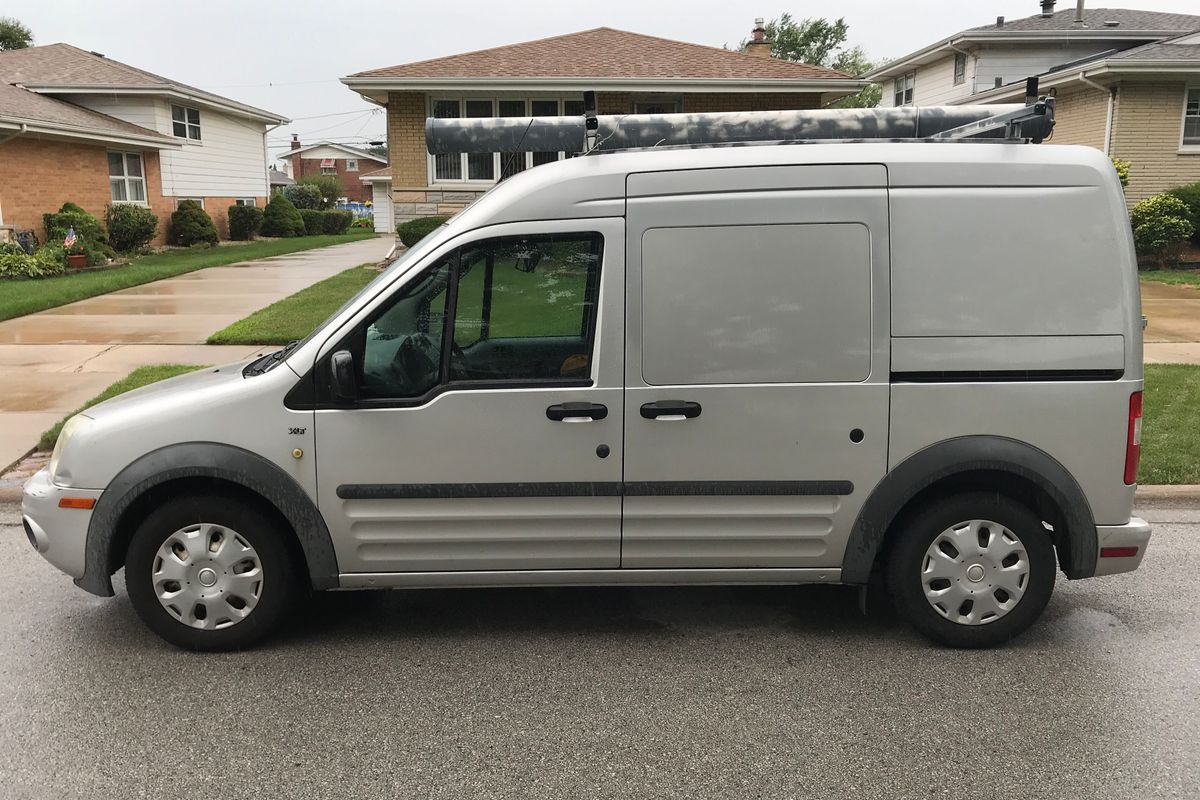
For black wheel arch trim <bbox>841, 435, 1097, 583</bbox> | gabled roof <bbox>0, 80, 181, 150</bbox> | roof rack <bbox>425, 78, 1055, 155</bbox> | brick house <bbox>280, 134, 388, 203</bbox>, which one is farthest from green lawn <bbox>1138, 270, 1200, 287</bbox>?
brick house <bbox>280, 134, 388, 203</bbox>

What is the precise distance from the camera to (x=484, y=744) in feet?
11.7

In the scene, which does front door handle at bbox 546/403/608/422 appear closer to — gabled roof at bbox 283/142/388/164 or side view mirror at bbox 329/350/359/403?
side view mirror at bbox 329/350/359/403

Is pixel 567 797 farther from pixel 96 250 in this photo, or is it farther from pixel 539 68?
pixel 96 250

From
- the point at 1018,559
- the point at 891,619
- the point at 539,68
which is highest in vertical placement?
the point at 539,68

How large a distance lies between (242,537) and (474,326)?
1.32 metres

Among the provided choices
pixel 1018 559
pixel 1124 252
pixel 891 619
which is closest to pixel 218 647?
pixel 891 619

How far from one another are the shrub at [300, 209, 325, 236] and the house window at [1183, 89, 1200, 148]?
30.1 metres

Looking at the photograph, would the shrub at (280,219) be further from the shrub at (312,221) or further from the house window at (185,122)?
the house window at (185,122)

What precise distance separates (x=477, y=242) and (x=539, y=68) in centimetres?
1843

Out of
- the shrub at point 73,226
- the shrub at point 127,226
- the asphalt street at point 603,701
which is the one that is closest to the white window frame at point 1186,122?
the asphalt street at point 603,701

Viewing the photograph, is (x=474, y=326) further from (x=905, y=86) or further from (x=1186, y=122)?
(x=905, y=86)

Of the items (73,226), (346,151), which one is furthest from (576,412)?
(346,151)

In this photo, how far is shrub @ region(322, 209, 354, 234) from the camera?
141 ft

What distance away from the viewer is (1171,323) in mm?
13398
